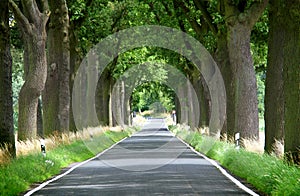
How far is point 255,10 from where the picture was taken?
2530 cm

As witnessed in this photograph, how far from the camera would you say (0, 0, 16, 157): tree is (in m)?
19.6

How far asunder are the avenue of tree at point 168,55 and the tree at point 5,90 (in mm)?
28

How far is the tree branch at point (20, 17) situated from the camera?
2439cm

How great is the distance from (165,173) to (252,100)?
25.7ft

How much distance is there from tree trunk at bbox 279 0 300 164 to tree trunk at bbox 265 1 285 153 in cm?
415

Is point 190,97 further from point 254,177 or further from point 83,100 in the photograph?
point 254,177

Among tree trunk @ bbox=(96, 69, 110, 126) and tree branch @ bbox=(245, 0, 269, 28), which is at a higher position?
tree branch @ bbox=(245, 0, 269, 28)

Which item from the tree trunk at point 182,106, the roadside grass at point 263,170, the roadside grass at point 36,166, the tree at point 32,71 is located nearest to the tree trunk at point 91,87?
the roadside grass at point 36,166

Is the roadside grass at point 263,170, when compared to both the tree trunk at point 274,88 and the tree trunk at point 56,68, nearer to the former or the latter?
the tree trunk at point 274,88

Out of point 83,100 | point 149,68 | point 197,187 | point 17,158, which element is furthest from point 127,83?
point 197,187

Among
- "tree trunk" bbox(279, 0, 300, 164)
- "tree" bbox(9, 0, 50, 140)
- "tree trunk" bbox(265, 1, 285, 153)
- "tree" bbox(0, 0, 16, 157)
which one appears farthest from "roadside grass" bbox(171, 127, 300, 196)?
"tree" bbox(9, 0, 50, 140)

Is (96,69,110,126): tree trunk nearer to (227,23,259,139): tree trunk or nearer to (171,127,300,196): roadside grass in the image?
(227,23,259,139): tree trunk

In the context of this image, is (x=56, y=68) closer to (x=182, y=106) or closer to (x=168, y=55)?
(x=168, y=55)

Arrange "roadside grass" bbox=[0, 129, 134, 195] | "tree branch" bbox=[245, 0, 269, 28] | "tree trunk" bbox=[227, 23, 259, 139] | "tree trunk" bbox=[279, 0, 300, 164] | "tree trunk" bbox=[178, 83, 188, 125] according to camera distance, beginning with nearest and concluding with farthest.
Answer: "roadside grass" bbox=[0, 129, 134, 195] → "tree trunk" bbox=[279, 0, 300, 164] → "tree branch" bbox=[245, 0, 269, 28] → "tree trunk" bbox=[227, 23, 259, 139] → "tree trunk" bbox=[178, 83, 188, 125]
